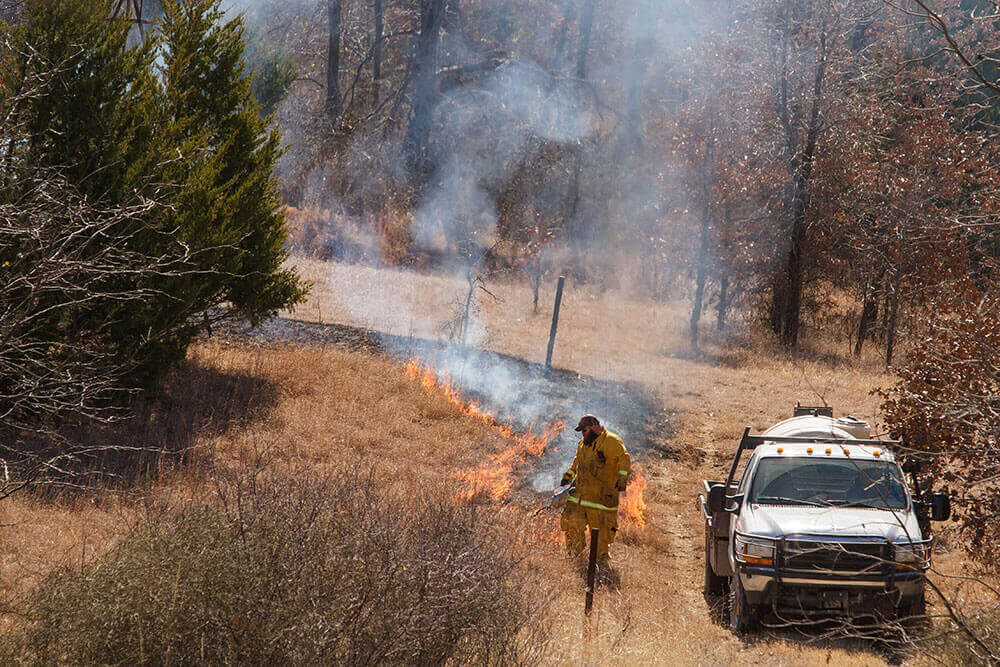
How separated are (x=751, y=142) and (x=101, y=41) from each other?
766 inches

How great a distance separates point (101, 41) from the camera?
10.6 metres

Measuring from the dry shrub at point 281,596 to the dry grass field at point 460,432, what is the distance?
77 centimetres

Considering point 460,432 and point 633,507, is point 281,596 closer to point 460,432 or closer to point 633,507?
point 633,507

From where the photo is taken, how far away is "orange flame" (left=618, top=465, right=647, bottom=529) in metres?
11.4

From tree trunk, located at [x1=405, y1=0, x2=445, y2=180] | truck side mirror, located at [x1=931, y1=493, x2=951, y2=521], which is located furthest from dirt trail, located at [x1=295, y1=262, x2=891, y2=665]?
A: tree trunk, located at [x1=405, y1=0, x2=445, y2=180]

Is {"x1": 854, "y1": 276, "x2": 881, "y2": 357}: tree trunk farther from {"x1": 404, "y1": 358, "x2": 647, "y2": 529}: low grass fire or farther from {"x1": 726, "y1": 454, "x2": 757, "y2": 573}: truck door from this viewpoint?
{"x1": 726, "y1": 454, "x2": 757, "y2": 573}: truck door

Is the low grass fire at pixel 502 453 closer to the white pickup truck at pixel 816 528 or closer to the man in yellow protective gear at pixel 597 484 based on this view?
the man in yellow protective gear at pixel 597 484

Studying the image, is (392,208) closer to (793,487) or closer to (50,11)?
(50,11)

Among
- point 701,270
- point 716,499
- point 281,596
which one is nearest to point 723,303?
point 701,270

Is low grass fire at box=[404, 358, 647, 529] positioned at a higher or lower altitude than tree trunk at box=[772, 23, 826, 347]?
lower

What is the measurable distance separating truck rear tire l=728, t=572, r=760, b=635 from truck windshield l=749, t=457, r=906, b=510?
853 mm

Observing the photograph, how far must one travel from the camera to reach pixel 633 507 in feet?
38.4

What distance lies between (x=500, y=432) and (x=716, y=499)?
20.0 ft

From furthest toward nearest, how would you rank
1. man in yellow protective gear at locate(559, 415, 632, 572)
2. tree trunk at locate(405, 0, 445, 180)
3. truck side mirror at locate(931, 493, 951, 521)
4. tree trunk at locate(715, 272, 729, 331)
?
1. tree trunk at locate(715, 272, 729, 331)
2. tree trunk at locate(405, 0, 445, 180)
3. man in yellow protective gear at locate(559, 415, 632, 572)
4. truck side mirror at locate(931, 493, 951, 521)
